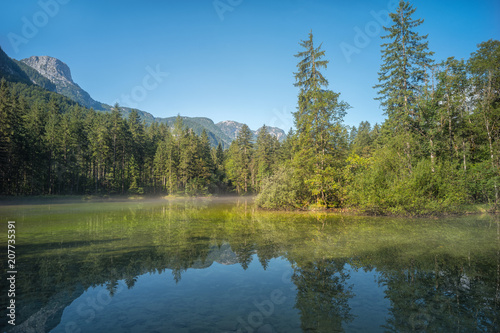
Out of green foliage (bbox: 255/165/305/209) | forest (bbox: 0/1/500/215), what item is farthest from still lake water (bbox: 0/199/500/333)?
green foliage (bbox: 255/165/305/209)

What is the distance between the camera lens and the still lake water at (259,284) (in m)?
4.80

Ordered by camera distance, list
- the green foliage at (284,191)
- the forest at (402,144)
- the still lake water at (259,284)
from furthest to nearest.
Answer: the green foliage at (284,191) → the forest at (402,144) → the still lake water at (259,284)

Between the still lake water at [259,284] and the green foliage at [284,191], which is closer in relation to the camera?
the still lake water at [259,284]

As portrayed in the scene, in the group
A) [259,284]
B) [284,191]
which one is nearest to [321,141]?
[284,191]

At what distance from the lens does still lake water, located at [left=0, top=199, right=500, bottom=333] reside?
4.80 metres

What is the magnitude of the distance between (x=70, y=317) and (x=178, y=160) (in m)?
62.2

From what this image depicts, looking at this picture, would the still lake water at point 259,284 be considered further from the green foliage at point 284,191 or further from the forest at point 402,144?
the green foliage at point 284,191

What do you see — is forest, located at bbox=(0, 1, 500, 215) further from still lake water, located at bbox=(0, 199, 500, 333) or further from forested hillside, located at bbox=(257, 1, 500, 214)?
still lake water, located at bbox=(0, 199, 500, 333)

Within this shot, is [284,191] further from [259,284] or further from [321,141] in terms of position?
[259,284]

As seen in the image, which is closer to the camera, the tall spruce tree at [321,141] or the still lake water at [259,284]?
the still lake water at [259,284]

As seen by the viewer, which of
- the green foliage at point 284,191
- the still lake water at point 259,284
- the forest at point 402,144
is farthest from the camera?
the green foliage at point 284,191

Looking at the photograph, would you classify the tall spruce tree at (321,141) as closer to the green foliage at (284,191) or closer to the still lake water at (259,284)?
the green foliage at (284,191)

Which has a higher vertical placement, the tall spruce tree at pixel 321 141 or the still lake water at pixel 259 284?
the tall spruce tree at pixel 321 141

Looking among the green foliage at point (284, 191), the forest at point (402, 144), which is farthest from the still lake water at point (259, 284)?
the green foliage at point (284, 191)
